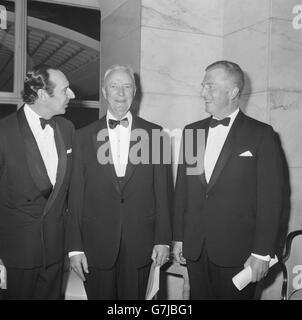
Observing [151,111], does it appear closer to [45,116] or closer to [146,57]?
[146,57]

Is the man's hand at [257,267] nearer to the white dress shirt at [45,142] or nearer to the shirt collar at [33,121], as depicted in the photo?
the white dress shirt at [45,142]

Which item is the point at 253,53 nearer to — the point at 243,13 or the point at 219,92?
the point at 243,13

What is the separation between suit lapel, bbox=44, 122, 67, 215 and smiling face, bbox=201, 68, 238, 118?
973mm

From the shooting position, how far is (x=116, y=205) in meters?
2.67

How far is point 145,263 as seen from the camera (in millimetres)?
2703

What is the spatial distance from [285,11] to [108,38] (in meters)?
1.78

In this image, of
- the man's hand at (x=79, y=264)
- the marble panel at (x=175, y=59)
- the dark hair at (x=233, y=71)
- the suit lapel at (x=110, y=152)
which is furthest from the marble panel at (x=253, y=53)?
the man's hand at (x=79, y=264)

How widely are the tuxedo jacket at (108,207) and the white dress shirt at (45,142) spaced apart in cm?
16

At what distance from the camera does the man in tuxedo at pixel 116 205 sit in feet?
8.75

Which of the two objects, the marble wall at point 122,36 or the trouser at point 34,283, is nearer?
the trouser at point 34,283

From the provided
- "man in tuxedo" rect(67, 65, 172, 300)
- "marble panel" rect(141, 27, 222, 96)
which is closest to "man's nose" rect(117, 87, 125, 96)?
"man in tuxedo" rect(67, 65, 172, 300)

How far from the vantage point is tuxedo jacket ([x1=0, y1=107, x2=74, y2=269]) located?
264 cm

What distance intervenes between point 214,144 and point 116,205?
728mm

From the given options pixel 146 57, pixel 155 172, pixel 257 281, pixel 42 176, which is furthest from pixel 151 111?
pixel 257 281
